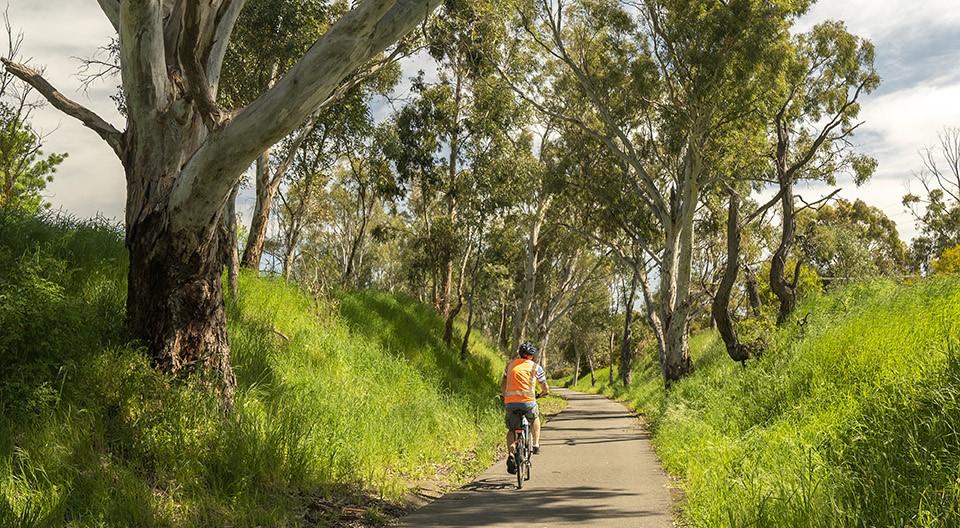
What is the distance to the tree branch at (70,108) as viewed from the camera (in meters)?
6.72

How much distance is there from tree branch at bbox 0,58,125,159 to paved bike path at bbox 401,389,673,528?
5.01 m

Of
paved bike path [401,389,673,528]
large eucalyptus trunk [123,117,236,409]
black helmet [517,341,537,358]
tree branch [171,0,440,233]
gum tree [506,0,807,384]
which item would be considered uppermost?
gum tree [506,0,807,384]

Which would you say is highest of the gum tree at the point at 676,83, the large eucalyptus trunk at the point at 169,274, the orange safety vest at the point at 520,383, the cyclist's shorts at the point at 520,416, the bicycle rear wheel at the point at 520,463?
the gum tree at the point at 676,83

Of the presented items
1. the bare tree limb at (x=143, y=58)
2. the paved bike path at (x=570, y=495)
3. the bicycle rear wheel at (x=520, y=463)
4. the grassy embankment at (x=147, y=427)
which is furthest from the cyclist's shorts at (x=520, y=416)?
the bare tree limb at (x=143, y=58)

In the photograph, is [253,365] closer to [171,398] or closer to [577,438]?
[171,398]

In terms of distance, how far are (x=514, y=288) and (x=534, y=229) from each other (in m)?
12.1

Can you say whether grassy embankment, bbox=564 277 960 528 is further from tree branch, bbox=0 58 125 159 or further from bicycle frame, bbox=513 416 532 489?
tree branch, bbox=0 58 125 159

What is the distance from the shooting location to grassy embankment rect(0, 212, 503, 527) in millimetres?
4645

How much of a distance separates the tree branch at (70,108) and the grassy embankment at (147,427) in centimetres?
125

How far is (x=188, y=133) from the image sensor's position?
675 centimetres

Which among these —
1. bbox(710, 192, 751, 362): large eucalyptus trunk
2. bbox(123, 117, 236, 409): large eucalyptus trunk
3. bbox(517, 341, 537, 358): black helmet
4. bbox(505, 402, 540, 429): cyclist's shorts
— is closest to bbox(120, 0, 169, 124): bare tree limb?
bbox(123, 117, 236, 409): large eucalyptus trunk

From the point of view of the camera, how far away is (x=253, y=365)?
7.98 metres


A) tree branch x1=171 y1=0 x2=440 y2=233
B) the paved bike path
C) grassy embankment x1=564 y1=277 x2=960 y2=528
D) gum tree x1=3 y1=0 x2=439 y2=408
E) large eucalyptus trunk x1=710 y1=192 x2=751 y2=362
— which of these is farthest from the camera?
large eucalyptus trunk x1=710 y1=192 x2=751 y2=362

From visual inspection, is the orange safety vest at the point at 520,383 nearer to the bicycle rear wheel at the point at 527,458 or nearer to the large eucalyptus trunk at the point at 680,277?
the bicycle rear wheel at the point at 527,458
